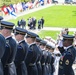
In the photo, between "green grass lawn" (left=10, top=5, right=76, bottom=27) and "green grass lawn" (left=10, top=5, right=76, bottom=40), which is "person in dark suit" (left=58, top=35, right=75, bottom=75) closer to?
"green grass lawn" (left=10, top=5, right=76, bottom=40)

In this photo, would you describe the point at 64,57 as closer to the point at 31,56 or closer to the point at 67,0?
the point at 31,56

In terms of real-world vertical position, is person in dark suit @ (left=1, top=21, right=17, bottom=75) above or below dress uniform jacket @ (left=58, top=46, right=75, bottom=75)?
above

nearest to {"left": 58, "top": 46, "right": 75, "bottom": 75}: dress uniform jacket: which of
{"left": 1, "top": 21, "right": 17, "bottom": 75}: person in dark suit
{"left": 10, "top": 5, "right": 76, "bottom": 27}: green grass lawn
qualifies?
{"left": 1, "top": 21, "right": 17, "bottom": 75}: person in dark suit

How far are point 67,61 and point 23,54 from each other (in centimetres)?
169

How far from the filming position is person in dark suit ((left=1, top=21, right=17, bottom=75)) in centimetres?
658

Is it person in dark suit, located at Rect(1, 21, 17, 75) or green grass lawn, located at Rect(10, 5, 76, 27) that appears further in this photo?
green grass lawn, located at Rect(10, 5, 76, 27)

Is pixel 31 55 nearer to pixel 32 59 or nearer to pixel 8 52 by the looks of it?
pixel 32 59

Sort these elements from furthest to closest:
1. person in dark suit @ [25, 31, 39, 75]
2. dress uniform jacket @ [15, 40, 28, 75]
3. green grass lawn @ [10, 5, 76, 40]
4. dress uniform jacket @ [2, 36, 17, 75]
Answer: green grass lawn @ [10, 5, 76, 40] < person in dark suit @ [25, 31, 39, 75] < dress uniform jacket @ [15, 40, 28, 75] < dress uniform jacket @ [2, 36, 17, 75]

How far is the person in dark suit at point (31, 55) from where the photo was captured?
306 inches

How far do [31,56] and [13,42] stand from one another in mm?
1116

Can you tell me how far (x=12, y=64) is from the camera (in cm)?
682

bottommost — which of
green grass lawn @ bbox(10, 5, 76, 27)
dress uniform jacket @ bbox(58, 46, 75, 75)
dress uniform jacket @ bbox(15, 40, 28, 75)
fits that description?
green grass lawn @ bbox(10, 5, 76, 27)

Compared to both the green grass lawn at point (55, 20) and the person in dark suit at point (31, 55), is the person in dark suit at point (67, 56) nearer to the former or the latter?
the person in dark suit at point (31, 55)

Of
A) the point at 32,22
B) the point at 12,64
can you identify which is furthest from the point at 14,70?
the point at 32,22
